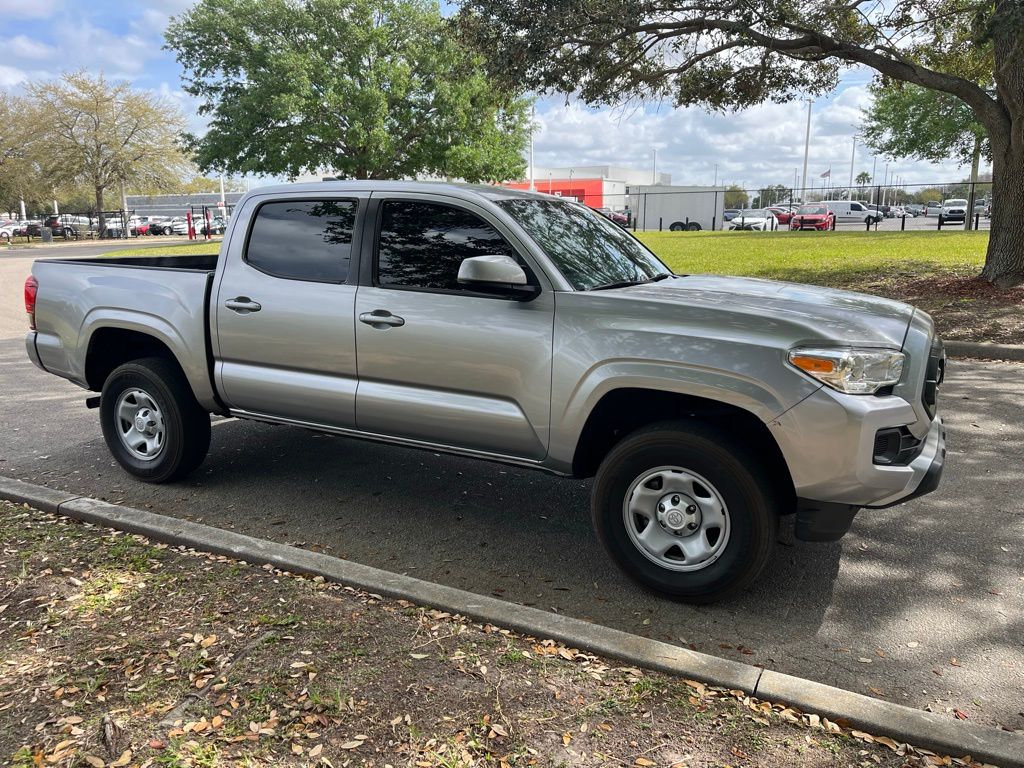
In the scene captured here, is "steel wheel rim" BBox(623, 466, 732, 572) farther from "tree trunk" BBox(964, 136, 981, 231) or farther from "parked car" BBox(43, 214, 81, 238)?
"parked car" BBox(43, 214, 81, 238)

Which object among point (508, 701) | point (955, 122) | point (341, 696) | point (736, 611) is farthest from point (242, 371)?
point (955, 122)

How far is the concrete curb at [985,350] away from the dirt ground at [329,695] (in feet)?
24.7

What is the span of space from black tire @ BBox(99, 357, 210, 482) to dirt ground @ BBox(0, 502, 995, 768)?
1.43 meters

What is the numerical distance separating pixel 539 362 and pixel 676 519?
0.97 m

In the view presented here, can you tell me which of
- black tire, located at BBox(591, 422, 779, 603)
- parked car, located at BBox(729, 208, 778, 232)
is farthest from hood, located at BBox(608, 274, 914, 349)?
parked car, located at BBox(729, 208, 778, 232)

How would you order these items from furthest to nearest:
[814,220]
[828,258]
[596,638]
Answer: [814,220] < [828,258] < [596,638]

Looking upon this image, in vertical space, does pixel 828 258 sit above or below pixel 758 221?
below

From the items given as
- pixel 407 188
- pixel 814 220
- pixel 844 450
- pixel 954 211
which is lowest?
pixel 844 450

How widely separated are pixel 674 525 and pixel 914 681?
1.09m

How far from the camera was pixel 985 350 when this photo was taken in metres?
8.89

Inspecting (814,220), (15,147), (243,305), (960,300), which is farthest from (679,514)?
(15,147)

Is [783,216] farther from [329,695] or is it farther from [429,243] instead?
[329,695]

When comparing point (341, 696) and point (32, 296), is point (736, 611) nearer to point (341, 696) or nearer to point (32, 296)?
point (341, 696)

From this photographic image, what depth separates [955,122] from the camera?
40281 millimetres
